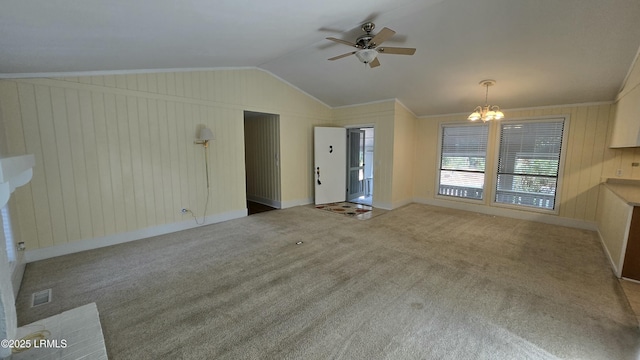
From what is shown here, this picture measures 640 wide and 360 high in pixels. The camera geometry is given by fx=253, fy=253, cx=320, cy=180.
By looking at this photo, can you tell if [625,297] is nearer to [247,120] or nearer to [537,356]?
[537,356]

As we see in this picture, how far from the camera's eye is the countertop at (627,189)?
287 cm

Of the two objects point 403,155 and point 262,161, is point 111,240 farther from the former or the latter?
point 403,155

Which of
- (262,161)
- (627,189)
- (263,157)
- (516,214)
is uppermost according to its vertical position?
(263,157)

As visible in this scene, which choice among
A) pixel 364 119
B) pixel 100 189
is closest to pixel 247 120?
pixel 364 119

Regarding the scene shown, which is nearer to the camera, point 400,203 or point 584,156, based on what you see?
point 584,156

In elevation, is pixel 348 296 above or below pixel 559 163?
below

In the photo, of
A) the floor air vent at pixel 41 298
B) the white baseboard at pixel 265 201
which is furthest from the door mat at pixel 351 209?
the floor air vent at pixel 41 298

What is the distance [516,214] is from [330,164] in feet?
13.8

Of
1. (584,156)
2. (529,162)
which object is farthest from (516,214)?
(584,156)


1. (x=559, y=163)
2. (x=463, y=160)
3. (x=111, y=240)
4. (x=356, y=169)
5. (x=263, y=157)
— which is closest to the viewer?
(x=111, y=240)

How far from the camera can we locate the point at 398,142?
5902 mm

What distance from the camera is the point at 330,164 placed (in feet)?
21.4

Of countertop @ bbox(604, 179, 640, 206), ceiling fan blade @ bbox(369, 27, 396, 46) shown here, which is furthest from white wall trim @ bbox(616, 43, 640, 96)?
ceiling fan blade @ bbox(369, 27, 396, 46)

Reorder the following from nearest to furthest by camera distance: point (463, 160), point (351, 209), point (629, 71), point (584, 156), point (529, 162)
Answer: point (629, 71) → point (584, 156) → point (529, 162) → point (351, 209) → point (463, 160)
